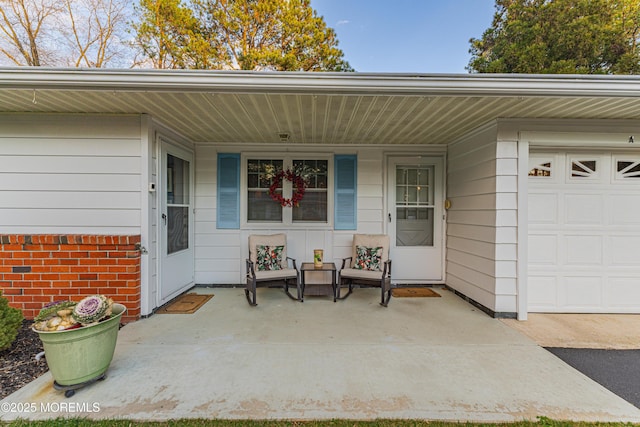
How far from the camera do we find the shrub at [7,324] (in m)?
2.29

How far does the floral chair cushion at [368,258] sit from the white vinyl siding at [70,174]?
9.53 ft

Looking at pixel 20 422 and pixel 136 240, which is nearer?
pixel 20 422

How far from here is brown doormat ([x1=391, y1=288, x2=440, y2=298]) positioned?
412 centimetres

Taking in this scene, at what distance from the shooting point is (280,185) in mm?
4531

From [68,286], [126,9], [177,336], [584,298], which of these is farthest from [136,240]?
[126,9]

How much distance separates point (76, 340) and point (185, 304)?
1.86 m

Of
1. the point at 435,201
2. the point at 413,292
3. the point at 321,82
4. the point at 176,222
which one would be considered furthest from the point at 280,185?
the point at 413,292

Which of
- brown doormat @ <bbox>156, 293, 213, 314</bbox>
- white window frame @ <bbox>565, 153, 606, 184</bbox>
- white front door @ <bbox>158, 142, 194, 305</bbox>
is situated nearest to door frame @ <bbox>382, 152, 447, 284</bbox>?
white window frame @ <bbox>565, 153, 606, 184</bbox>

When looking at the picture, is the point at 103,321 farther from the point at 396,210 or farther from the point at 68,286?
the point at 396,210

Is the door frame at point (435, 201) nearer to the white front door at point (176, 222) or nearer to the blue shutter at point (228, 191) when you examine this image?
the blue shutter at point (228, 191)

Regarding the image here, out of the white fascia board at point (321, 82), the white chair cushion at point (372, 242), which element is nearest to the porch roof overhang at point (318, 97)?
the white fascia board at point (321, 82)

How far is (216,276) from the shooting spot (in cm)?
454

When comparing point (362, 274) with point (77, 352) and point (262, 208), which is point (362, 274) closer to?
point (262, 208)

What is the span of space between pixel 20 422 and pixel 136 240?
1.75 m
